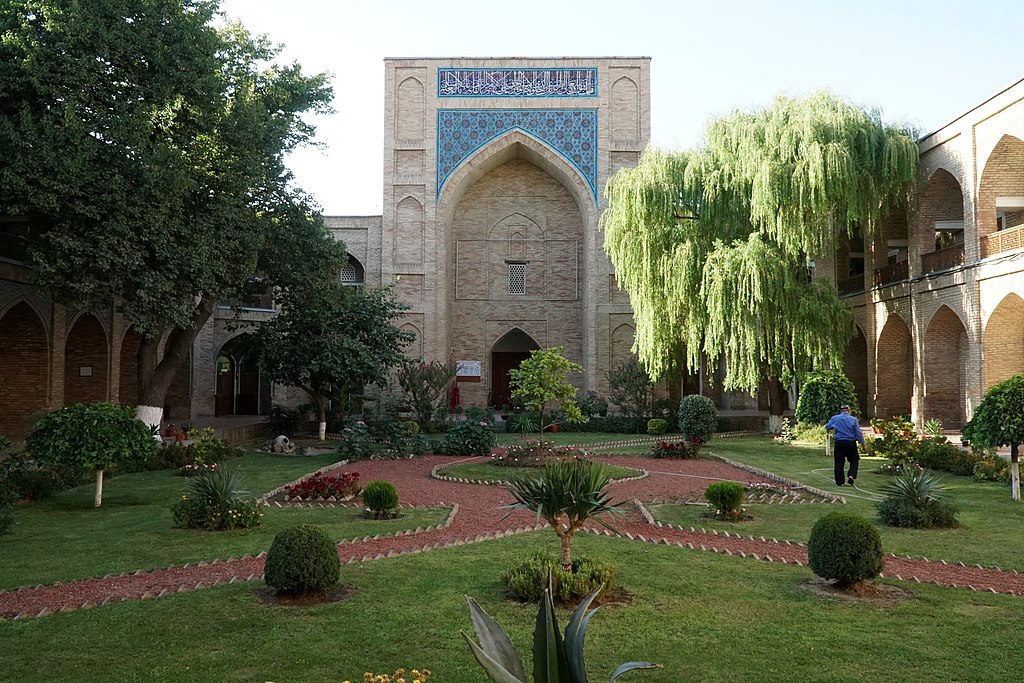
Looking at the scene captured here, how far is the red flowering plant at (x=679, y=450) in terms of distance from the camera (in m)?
15.2

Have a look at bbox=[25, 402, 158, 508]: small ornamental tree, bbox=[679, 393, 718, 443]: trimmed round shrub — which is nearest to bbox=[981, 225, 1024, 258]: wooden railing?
bbox=[679, 393, 718, 443]: trimmed round shrub

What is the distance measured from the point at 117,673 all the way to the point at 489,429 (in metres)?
12.5

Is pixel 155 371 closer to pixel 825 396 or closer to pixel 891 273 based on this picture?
pixel 825 396

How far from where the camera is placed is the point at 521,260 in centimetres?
2727

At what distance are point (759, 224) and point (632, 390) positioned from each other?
7007 mm

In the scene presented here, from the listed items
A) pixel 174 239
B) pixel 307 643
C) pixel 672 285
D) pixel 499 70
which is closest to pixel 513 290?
pixel 499 70

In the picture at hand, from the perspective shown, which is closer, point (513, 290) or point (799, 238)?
point (799, 238)

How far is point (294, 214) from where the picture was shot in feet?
54.3

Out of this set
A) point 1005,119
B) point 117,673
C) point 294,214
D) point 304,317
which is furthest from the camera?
point 304,317

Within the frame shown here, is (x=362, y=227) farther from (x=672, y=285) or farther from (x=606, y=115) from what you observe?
(x=672, y=285)

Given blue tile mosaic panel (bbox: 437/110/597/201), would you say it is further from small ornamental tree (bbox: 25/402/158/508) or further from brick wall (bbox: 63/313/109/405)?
small ornamental tree (bbox: 25/402/158/508)

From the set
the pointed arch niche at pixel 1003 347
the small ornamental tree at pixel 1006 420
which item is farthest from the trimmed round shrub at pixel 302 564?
the pointed arch niche at pixel 1003 347

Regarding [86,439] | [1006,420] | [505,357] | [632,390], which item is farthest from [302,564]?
[505,357]

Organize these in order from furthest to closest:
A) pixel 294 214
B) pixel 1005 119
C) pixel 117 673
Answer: pixel 294 214 → pixel 1005 119 → pixel 117 673
